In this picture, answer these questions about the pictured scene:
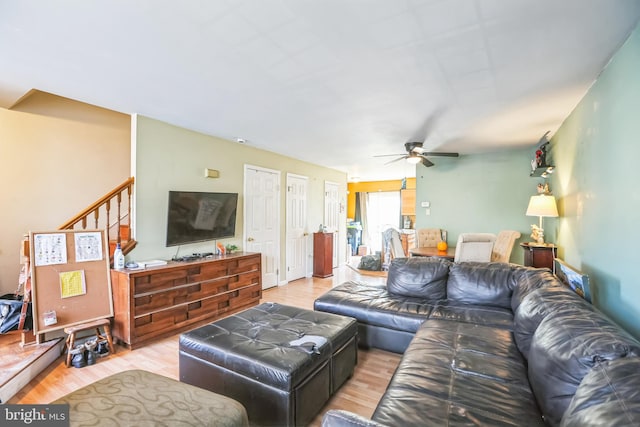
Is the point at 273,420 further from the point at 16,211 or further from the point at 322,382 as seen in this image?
the point at 16,211

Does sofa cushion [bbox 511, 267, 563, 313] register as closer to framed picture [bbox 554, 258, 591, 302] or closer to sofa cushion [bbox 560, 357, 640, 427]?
framed picture [bbox 554, 258, 591, 302]

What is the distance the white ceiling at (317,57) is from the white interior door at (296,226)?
239 cm

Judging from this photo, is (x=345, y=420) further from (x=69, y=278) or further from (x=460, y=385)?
(x=69, y=278)

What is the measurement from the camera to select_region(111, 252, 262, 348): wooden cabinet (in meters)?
2.88

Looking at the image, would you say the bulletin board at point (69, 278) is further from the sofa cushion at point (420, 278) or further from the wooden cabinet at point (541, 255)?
the wooden cabinet at point (541, 255)

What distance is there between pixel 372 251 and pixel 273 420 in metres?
8.65

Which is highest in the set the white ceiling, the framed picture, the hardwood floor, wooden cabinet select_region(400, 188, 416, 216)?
the white ceiling

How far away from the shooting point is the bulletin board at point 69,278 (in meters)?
2.64

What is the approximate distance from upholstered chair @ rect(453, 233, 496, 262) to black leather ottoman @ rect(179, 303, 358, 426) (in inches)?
97.3

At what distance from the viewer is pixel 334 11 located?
1625mm

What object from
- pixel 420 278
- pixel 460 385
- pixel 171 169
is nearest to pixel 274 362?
pixel 460 385

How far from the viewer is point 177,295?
3.25 meters

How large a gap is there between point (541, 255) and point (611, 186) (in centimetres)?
175

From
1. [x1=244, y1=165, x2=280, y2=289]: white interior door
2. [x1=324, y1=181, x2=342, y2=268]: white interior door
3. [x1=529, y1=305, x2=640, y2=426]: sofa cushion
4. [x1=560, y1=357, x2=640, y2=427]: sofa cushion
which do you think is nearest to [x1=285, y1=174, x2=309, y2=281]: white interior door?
[x1=244, y1=165, x2=280, y2=289]: white interior door
